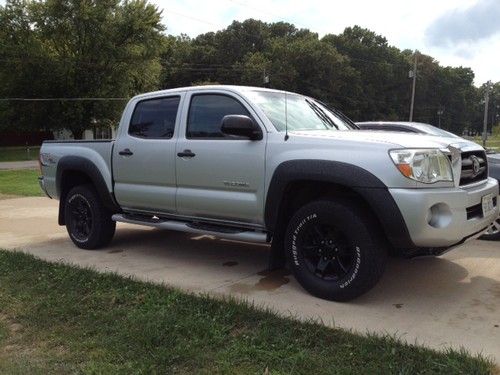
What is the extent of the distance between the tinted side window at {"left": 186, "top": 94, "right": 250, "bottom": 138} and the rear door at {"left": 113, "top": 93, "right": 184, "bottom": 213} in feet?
0.71

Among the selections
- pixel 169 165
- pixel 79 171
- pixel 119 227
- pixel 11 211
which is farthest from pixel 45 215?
pixel 169 165

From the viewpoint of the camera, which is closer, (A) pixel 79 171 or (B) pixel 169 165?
(B) pixel 169 165

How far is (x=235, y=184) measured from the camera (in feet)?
16.5

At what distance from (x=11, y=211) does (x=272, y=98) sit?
7038 mm

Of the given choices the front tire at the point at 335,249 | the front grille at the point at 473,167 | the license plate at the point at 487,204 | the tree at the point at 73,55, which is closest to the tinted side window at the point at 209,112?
the front tire at the point at 335,249

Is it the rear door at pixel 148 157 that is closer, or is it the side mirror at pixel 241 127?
the side mirror at pixel 241 127

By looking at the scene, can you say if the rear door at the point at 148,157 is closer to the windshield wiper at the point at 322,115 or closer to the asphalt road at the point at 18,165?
the windshield wiper at the point at 322,115

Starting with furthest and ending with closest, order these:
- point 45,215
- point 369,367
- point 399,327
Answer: point 45,215, point 399,327, point 369,367

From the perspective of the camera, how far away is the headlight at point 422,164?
4.07m

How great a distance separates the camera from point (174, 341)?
12.5 ft

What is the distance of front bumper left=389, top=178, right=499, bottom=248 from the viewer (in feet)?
13.2

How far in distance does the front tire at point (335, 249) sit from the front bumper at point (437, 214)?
14.6 inches

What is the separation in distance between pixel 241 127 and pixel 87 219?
3050mm

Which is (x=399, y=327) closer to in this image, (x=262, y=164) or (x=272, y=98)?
(x=262, y=164)
